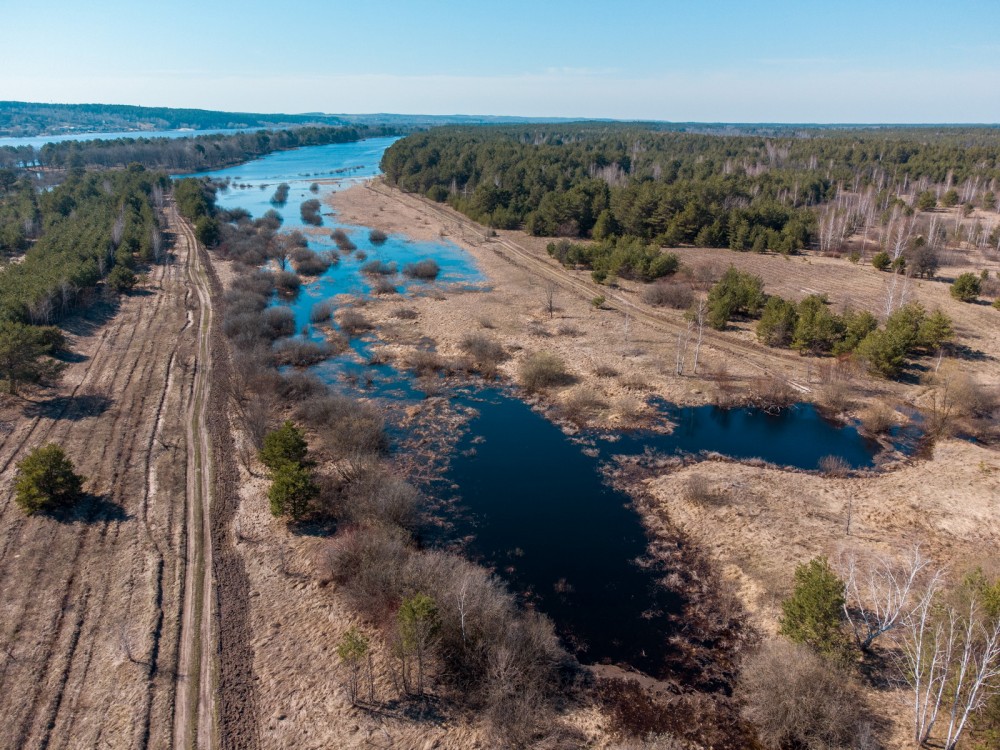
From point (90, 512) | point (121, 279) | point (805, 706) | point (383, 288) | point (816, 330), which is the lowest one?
point (90, 512)

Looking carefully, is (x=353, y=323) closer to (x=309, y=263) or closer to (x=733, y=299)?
(x=309, y=263)

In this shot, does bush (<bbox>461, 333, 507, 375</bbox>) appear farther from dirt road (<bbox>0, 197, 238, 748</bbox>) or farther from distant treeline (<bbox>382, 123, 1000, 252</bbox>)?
distant treeline (<bbox>382, 123, 1000, 252</bbox>)

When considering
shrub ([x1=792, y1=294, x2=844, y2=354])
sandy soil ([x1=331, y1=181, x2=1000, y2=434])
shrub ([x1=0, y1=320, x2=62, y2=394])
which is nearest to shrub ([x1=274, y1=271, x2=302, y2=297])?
sandy soil ([x1=331, y1=181, x2=1000, y2=434])

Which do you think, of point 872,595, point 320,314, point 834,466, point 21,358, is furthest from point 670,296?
point 21,358

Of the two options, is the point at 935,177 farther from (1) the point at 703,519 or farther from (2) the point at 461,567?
(2) the point at 461,567

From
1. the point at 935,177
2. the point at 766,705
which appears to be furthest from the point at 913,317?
the point at 935,177

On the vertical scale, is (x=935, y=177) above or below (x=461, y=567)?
above
